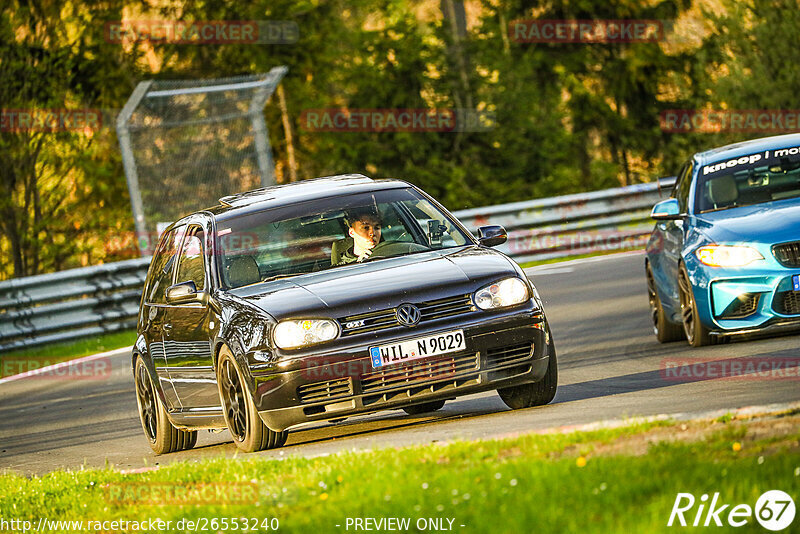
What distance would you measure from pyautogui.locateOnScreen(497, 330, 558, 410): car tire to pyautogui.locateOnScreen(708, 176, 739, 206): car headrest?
315cm

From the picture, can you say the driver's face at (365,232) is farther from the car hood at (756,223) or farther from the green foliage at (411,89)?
the green foliage at (411,89)

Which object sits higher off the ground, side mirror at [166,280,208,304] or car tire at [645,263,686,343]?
side mirror at [166,280,208,304]

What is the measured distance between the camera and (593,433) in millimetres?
7051

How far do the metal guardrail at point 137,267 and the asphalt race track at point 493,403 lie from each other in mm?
2942

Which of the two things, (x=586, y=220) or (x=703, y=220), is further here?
(x=586, y=220)

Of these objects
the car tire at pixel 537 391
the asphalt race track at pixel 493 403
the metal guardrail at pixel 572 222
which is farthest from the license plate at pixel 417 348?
the metal guardrail at pixel 572 222

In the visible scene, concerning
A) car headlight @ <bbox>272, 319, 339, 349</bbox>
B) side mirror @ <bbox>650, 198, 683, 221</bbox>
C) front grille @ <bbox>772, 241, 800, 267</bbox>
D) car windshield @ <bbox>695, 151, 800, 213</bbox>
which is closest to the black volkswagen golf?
car headlight @ <bbox>272, 319, 339, 349</bbox>

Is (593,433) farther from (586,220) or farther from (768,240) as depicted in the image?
(586,220)

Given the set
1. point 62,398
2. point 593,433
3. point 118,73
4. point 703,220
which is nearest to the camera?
point 593,433

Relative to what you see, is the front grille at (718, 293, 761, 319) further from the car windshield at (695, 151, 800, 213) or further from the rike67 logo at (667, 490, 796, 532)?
the rike67 logo at (667, 490, 796, 532)

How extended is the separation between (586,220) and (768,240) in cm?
1256

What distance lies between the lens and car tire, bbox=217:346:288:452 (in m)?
8.79

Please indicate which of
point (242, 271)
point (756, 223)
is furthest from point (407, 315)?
point (756, 223)

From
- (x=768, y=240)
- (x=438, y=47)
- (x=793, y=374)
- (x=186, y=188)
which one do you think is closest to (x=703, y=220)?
(x=768, y=240)
